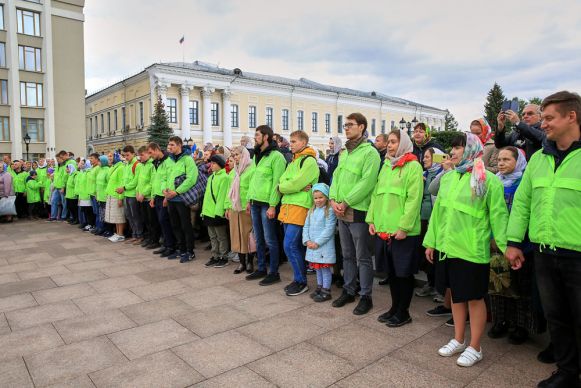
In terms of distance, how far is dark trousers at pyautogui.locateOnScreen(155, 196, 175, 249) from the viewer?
806 centimetres

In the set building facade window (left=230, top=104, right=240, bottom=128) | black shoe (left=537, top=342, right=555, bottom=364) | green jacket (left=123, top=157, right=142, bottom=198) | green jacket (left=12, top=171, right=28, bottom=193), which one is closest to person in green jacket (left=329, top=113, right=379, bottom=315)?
black shoe (left=537, top=342, right=555, bottom=364)

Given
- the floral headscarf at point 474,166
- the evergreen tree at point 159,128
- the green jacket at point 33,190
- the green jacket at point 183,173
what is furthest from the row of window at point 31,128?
the floral headscarf at point 474,166

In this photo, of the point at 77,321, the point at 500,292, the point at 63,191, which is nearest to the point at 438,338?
the point at 500,292

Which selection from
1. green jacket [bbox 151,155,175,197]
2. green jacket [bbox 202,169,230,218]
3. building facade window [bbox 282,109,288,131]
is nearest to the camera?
green jacket [bbox 202,169,230,218]

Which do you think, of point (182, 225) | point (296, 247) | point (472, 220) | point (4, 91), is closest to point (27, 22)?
point (4, 91)

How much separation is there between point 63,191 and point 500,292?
13.1 m

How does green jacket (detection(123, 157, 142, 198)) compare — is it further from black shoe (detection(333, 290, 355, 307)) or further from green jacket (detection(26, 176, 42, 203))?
green jacket (detection(26, 176, 42, 203))

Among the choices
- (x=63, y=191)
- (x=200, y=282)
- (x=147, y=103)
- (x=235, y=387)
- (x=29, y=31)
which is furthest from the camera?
(x=147, y=103)

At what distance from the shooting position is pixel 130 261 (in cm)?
759

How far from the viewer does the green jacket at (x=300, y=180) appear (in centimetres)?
557

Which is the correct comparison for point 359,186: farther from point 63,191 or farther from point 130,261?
point 63,191

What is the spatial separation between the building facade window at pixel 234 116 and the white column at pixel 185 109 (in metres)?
5.57

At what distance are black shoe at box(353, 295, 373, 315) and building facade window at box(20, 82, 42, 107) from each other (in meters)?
42.5

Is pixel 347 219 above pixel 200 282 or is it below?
above
